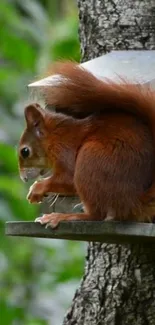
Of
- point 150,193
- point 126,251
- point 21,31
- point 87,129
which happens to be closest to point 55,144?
point 87,129

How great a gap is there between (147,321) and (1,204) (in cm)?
105

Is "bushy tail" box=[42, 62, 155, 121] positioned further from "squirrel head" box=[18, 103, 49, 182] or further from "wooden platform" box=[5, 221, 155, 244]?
"wooden platform" box=[5, 221, 155, 244]

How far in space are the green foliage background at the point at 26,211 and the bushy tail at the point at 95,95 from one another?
124 cm

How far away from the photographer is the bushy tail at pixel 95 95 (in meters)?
2.80

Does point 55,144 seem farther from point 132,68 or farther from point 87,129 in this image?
point 132,68

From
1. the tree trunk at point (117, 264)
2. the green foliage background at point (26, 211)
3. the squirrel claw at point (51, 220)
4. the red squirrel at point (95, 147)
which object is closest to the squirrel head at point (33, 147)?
the red squirrel at point (95, 147)

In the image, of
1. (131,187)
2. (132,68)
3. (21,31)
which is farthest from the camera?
(21,31)

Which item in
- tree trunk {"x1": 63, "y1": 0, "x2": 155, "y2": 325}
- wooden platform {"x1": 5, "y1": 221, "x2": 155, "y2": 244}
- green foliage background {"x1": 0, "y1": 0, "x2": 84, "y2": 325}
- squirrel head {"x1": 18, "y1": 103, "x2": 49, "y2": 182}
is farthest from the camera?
green foliage background {"x1": 0, "y1": 0, "x2": 84, "y2": 325}

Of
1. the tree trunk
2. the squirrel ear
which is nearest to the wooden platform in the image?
the squirrel ear

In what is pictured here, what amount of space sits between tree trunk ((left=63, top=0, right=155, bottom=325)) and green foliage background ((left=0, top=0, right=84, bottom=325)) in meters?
0.55

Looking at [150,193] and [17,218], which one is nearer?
[150,193]

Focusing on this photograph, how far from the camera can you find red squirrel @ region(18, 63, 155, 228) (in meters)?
2.79

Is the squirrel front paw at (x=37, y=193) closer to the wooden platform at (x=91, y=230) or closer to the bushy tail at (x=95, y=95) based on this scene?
the wooden platform at (x=91, y=230)

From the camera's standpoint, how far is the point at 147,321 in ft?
11.2
